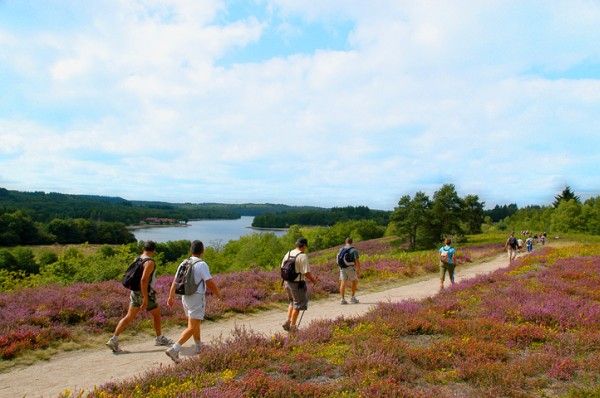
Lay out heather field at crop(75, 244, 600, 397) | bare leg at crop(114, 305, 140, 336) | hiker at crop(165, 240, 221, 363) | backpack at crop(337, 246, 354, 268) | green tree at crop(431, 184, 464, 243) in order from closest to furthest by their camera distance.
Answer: heather field at crop(75, 244, 600, 397)
hiker at crop(165, 240, 221, 363)
bare leg at crop(114, 305, 140, 336)
backpack at crop(337, 246, 354, 268)
green tree at crop(431, 184, 464, 243)

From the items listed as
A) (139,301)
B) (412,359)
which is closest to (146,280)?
(139,301)

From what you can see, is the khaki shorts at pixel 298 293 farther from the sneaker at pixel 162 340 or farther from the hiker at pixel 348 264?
the hiker at pixel 348 264

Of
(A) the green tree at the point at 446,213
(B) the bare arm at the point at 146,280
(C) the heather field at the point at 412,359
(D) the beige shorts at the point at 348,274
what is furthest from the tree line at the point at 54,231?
(C) the heather field at the point at 412,359

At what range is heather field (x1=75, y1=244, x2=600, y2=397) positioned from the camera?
637 centimetres

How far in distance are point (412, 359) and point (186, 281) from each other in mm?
4722

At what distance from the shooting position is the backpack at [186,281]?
28.8ft

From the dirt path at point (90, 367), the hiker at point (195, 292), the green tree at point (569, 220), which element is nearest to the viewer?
the dirt path at point (90, 367)

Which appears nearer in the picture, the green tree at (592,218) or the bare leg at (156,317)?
the bare leg at (156,317)

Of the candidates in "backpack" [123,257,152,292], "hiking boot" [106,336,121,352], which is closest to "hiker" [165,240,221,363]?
"backpack" [123,257,152,292]

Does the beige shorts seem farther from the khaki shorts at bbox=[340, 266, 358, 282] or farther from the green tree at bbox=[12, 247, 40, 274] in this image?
the green tree at bbox=[12, 247, 40, 274]

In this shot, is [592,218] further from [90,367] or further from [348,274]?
[90,367]

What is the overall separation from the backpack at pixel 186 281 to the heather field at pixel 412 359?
4.13 feet

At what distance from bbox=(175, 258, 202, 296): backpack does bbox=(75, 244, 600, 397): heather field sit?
4.13ft

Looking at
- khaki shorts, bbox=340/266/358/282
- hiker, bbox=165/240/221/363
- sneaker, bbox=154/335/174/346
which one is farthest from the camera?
khaki shorts, bbox=340/266/358/282
